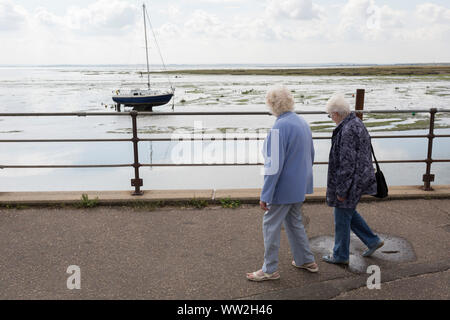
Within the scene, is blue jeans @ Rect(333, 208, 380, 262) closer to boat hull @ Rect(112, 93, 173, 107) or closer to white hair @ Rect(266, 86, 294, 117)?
white hair @ Rect(266, 86, 294, 117)

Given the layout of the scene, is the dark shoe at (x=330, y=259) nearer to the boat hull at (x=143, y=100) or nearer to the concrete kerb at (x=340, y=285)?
the concrete kerb at (x=340, y=285)

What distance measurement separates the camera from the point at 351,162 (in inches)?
137

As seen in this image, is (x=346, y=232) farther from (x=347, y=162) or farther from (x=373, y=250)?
(x=347, y=162)

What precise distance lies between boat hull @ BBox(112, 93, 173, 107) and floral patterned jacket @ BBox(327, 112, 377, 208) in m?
41.7

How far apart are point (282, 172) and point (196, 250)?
4.32 ft

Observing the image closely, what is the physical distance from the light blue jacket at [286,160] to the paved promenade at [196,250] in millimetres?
770

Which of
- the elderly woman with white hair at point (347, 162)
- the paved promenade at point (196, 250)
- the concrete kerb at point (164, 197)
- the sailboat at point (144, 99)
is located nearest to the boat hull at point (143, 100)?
the sailboat at point (144, 99)

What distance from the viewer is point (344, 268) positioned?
12.4 ft

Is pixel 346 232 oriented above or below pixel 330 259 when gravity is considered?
above

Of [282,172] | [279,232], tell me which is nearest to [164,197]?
[279,232]
